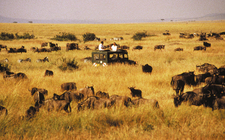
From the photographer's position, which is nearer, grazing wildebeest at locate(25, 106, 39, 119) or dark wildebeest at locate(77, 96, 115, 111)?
grazing wildebeest at locate(25, 106, 39, 119)

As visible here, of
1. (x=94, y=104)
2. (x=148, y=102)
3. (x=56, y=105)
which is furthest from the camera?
(x=148, y=102)

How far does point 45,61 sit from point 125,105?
11.9 meters

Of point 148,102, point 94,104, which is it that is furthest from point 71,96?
point 148,102

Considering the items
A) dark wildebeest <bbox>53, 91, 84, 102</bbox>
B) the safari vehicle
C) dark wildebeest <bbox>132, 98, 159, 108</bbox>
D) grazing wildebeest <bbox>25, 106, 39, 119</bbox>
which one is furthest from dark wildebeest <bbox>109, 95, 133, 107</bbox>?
the safari vehicle

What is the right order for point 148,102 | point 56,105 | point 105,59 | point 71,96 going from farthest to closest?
point 105,59 → point 71,96 → point 148,102 → point 56,105

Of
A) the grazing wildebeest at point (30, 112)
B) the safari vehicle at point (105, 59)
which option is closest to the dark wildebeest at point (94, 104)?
the grazing wildebeest at point (30, 112)

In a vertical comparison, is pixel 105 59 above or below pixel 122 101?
above

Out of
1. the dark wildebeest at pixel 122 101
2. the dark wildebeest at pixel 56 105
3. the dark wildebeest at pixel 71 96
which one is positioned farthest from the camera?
the dark wildebeest at pixel 71 96

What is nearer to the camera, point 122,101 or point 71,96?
point 122,101

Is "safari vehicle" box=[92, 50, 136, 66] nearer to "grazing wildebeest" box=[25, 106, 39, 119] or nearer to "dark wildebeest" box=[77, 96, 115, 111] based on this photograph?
"dark wildebeest" box=[77, 96, 115, 111]

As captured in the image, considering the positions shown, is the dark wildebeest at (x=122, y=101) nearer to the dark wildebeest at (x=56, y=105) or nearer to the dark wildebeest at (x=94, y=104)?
the dark wildebeest at (x=94, y=104)

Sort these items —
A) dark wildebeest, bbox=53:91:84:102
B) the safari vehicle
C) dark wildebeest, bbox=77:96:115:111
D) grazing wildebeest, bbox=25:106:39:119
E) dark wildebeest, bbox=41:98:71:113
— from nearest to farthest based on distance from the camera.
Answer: grazing wildebeest, bbox=25:106:39:119
dark wildebeest, bbox=41:98:71:113
dark wildebeest, bbox=77:96:115:111
dark wildebeest, bbox=53:91:84:102
the safari vehicle

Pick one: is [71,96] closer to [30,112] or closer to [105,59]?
[30,112]

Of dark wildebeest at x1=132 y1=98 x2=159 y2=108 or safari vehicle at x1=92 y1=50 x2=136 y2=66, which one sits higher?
safari vehicle at x1=92 y1=50 x2=136 y2=66
